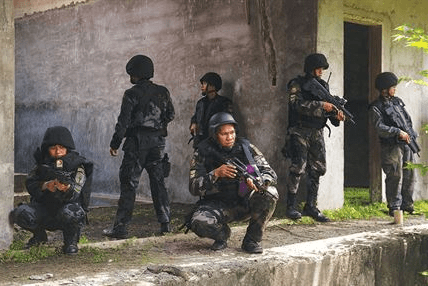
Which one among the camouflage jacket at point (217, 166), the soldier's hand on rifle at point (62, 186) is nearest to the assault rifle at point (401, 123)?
the camouflage jacket at point (217, 166)

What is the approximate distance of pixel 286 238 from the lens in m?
6.32

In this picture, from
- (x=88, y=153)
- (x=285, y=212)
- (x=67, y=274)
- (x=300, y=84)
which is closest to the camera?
(x=67, y=274)

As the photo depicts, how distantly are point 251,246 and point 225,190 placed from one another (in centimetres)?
54

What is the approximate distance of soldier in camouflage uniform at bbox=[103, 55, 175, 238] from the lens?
6191 mm

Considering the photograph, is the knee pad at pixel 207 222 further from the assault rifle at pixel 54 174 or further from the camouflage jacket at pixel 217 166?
the assault rifle at pixel 54 174

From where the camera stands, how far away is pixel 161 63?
32.9ft

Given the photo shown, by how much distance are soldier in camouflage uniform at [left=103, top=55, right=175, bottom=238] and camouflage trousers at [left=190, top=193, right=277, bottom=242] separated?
1004 mm

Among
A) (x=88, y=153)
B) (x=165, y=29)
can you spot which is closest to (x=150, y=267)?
(x=165, y=29)

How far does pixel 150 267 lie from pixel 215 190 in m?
1.11

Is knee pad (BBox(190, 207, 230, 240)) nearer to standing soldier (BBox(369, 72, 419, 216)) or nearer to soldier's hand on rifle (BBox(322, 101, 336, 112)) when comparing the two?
soldier's hand on rifle (BBox(322, 101, 336, 112))

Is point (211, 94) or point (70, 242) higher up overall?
point (211, 94)

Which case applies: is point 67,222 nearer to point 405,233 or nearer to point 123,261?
point 123,261

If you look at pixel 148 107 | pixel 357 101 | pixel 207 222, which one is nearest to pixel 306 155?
pixel 148 107

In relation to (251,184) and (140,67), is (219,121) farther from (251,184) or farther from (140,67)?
(140,67)
